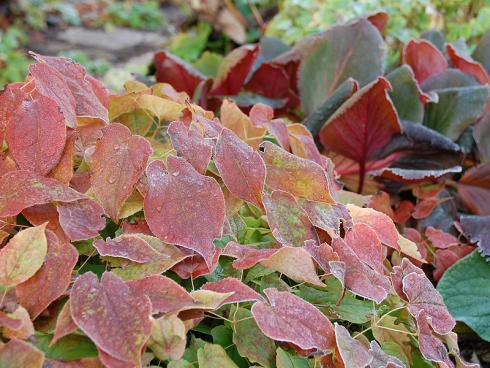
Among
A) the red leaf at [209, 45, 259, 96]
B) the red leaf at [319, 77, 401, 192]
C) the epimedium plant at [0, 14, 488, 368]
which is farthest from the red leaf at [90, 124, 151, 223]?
the red leaf at [209, 45, 259, 96]

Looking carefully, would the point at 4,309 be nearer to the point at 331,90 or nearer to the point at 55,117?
the point at 55,117

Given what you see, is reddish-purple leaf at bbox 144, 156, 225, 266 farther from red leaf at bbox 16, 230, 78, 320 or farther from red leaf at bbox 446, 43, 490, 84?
red leaf at bbox 446, 43, 490, 84

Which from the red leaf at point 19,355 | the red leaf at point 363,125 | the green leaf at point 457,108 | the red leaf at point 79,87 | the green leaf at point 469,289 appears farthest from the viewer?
the green leaf at point 457,108

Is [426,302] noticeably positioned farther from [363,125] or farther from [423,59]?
[423,59]

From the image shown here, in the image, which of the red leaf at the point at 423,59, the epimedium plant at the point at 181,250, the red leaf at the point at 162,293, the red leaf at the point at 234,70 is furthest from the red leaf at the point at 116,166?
the red leaf at the point at 423,59

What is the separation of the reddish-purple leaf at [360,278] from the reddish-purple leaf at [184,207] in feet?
0.40

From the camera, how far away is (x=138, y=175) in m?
0.64

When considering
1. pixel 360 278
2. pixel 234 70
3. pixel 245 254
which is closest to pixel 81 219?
pixel 245 254

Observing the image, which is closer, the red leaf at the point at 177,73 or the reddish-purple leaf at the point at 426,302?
the reddish-purple leaf at the point at 426,302

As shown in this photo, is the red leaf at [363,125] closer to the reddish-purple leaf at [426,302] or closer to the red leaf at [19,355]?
the reddish-purple leaf at [426,302]

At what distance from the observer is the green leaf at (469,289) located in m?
0.95

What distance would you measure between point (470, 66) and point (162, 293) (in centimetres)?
94

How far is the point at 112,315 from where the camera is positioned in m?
0.51

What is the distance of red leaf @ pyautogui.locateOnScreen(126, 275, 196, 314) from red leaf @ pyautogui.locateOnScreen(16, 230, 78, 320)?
54 mm
